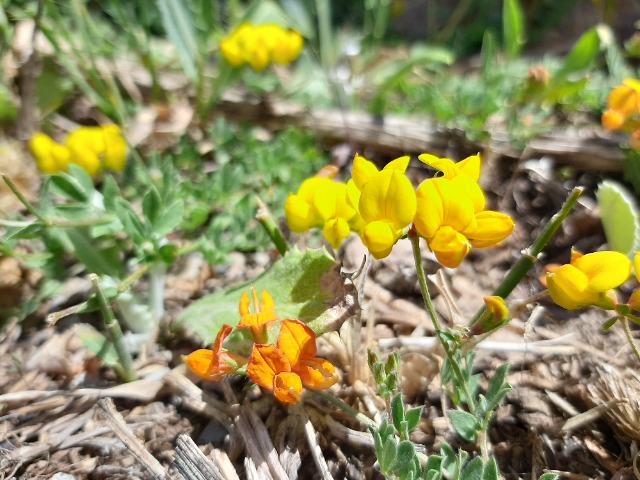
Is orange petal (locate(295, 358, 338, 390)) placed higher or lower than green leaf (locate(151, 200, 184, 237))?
lower

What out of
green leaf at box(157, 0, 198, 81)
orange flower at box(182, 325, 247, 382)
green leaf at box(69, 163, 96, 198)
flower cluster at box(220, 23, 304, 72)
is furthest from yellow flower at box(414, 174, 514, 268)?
green leaf at box(157, 0, 198, 81)

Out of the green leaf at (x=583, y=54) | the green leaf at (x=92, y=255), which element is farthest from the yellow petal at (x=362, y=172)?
the green leaf at (x=583, y=54)

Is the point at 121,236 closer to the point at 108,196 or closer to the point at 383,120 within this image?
the point at 108,196

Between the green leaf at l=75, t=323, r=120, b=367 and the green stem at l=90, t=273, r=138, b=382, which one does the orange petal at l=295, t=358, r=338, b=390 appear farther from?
the green leaf at l=75, t=323, r=120, b=367

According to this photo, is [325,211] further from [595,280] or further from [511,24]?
[511,24]

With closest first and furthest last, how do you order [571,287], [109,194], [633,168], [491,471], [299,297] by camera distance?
1. [491,471]
2. [571,287]
3. [299,297]
4. [109,194]
5. [633,168]

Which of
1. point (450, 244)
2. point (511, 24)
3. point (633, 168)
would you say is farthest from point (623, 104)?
point (450, 244)
